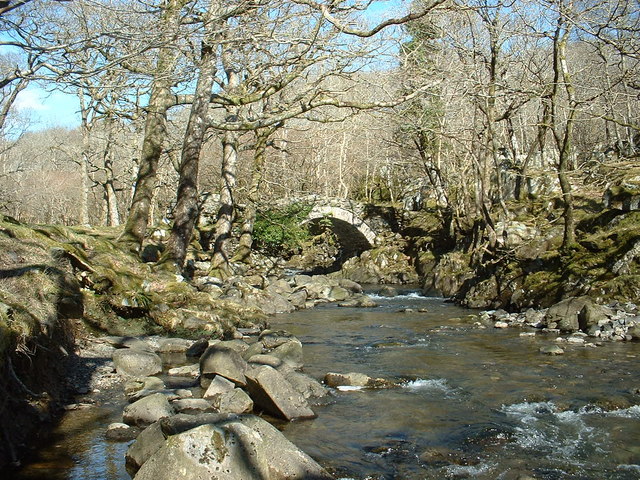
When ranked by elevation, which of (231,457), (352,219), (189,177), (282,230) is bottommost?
(231,457)

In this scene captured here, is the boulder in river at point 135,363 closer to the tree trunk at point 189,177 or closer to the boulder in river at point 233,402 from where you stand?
the boulder in river at point 233,402

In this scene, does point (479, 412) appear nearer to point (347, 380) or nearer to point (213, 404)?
point (347, 380)

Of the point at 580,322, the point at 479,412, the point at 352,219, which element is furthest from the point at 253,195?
the point at 479,412

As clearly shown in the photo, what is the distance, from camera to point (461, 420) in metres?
5.79

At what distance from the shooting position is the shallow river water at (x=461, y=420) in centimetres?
452

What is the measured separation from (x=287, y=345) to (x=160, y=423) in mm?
4179

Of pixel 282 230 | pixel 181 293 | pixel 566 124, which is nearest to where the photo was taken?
pixel 181 293

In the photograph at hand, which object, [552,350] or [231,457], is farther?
[552,350]

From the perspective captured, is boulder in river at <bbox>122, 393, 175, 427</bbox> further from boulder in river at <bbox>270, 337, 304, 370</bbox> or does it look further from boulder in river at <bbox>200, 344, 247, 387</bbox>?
boulder in river at <bbox>270, 337, 304, 370</bbox>

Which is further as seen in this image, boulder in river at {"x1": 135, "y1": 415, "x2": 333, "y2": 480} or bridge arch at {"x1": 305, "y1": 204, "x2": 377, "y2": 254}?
bridge arch at {"x1": 305, "y1": 204, "x2": 377, "y2": 254}

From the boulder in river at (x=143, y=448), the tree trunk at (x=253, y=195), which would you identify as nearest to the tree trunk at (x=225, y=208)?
the tree trunk at (x=253, y=195)

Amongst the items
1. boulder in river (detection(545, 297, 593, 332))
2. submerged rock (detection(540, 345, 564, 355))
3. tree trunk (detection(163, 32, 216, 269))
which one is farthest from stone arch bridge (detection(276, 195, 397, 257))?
submerged rock (detection(540, 345, 564, 355))

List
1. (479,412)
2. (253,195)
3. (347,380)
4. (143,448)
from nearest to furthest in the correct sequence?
(143,448) → (479,412) → (347,380) → (253,195)

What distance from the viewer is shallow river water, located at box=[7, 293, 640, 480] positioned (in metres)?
4.52
